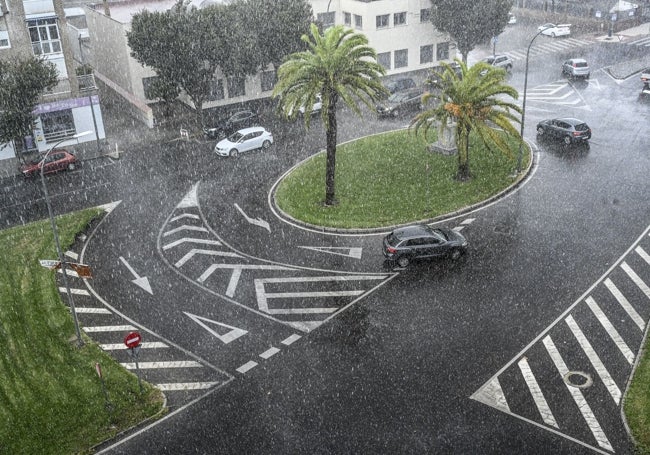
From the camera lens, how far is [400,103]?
57406 millimetres

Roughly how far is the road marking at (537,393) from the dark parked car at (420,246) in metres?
8.41

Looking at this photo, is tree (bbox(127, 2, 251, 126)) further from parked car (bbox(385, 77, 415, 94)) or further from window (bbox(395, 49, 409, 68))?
window (bbox(395, 49, 409, 68))

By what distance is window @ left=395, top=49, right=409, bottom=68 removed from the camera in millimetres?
69562

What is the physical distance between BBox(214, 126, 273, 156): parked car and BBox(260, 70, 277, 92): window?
1511 centimetres

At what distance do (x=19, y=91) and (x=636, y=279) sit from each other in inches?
1577

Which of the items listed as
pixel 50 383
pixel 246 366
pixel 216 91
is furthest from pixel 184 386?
pixel 216 91

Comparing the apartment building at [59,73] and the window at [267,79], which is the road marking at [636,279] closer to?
the apartment building at [59,73]

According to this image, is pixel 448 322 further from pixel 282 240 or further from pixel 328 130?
pixel 328 130

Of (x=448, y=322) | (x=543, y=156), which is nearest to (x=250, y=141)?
(x=543, y=156)

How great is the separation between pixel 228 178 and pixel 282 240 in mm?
10574

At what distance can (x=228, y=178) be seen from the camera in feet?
149

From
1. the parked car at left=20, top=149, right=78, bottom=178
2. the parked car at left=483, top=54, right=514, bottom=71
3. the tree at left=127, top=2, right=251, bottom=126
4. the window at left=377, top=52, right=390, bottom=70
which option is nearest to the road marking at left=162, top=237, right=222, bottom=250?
the parked car at left=20, top=149, right=78, bottom=178

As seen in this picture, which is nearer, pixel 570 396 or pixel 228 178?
pixel 570 396

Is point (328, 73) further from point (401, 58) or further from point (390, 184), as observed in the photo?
point (401, 58)
